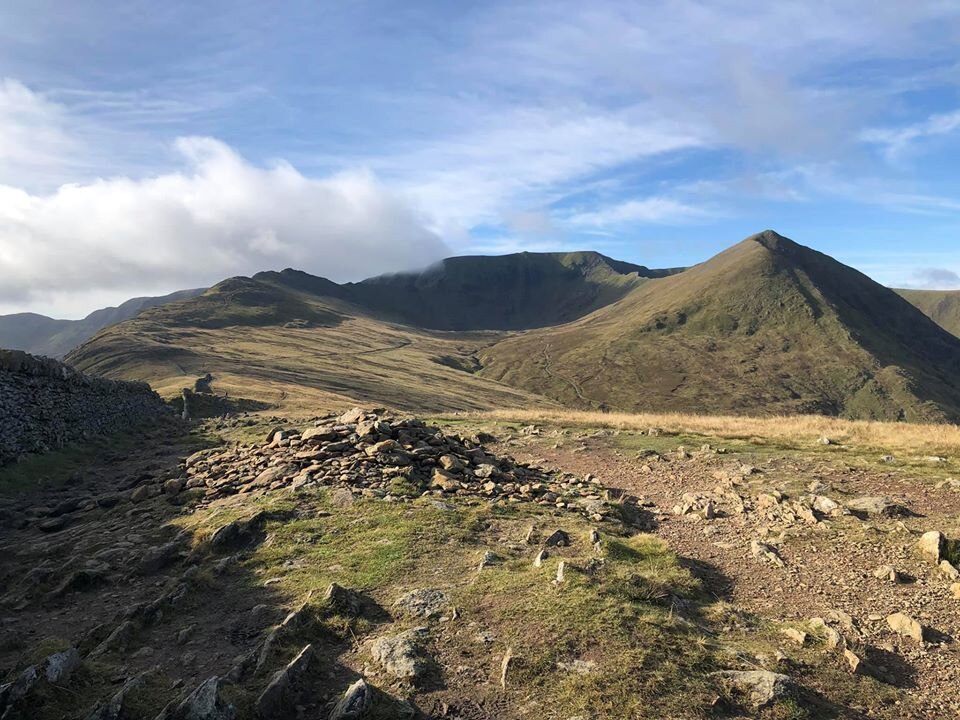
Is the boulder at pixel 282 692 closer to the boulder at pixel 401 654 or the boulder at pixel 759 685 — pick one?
the boulder at pixel 401 654

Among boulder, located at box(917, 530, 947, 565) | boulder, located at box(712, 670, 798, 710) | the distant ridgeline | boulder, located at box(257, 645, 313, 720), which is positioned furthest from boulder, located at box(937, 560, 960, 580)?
the distant ridgeline

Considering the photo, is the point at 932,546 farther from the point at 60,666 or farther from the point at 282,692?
the point at 60,666

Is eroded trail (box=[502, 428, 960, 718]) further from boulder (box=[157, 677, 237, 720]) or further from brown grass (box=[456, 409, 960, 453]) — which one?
boulder (box=[157, 677, 237, 720])

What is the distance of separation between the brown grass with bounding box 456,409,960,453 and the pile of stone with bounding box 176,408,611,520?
13.1 meters

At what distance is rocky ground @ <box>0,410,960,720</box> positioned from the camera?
776 cm

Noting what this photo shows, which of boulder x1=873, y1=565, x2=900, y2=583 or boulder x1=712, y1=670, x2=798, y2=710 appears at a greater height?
boulder x1=873, y1=565, x2=900, y2=583

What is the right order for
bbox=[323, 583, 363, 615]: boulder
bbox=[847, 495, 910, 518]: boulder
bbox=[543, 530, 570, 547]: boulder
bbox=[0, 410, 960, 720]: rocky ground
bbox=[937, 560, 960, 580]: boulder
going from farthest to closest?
bbox=[847, 495, 910, 518]: boulder → bbox=[543, 530, 570, 547]: boulder → bbox=[937, 560, 960, 580]: boulder → bbox=[323, 583, 363, 615]: boulder → bbox=[0, 410, 960, 720]: rocky ground

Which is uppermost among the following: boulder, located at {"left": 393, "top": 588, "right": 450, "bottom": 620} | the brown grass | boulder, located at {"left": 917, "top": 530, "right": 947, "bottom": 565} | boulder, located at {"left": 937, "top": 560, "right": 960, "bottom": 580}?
the brown grass

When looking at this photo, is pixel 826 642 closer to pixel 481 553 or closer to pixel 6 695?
pixel 481 553

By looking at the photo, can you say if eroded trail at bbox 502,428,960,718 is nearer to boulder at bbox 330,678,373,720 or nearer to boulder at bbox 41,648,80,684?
boulder at bbox 330,678,373,720

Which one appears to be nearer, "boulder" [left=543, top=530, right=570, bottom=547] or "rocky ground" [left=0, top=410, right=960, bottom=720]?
"rocky ground" [left=0, top=410, right=960, bottom=720]

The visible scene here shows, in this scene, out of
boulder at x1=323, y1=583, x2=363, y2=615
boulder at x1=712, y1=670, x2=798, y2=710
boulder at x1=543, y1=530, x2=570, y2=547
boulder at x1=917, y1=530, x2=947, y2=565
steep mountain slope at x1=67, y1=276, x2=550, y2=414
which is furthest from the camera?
steep mountain slope at x1=67, y1=276, x2=550, y2=414

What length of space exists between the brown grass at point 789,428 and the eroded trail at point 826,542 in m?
3.03

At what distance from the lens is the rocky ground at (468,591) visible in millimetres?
7758
